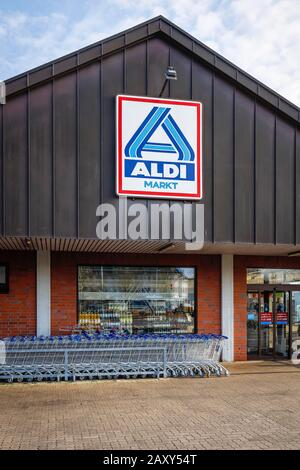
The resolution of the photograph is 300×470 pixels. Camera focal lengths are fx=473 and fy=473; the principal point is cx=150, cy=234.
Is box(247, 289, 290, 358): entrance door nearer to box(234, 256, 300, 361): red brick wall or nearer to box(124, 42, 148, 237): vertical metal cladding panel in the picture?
box(234, 256, 300, 361): red brick wall

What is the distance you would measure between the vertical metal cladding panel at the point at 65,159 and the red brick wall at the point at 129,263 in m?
2.49

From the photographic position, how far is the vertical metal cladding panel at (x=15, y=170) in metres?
9.49

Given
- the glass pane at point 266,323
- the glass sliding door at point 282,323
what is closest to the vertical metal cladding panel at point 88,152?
the glass pane at point 266,323

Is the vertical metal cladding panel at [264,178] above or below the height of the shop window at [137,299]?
above

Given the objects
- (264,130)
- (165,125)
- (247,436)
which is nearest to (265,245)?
(264,130)

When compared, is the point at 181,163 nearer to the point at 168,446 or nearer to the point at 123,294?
the point at 123,294

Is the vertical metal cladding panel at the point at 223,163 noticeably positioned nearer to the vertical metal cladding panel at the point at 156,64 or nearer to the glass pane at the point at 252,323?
the vertical metal cladding panel at the point at 156,64

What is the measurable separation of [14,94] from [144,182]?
323 centimetres

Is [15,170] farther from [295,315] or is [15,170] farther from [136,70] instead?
[295,315]

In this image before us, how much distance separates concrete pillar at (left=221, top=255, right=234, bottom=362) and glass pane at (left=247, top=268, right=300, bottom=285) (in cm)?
73

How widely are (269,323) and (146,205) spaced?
586 cm

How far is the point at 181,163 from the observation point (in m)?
10.4

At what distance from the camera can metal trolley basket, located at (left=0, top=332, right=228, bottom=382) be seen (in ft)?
33.3

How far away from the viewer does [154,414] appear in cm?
774
